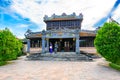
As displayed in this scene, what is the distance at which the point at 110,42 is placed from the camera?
15.6 metres

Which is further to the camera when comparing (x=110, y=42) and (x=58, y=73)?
(x=110, y=42)

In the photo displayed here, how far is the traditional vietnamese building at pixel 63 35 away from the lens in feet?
92.0

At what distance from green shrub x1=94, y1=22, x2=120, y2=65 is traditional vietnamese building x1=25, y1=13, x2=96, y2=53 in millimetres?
11374

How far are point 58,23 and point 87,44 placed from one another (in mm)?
6961

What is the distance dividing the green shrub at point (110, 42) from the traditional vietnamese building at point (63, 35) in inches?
448

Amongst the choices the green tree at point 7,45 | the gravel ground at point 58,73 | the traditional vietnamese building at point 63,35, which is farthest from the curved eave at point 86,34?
the gravel ground at point 58,73

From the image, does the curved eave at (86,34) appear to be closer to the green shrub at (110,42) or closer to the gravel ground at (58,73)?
the green shrub at (110,42)

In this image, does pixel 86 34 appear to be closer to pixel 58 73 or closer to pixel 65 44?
pixel 65 44

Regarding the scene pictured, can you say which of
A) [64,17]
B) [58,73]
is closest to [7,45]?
[58,73]

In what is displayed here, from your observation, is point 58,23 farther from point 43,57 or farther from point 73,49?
point 43,57

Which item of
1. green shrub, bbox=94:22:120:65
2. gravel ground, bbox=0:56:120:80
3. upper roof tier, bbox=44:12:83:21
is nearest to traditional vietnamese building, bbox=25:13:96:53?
upper roof tier, bbox=44:12:83:21

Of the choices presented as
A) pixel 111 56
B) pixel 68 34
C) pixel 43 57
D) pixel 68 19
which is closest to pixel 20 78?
pixel 111 56

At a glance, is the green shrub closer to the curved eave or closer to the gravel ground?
the gravel ground

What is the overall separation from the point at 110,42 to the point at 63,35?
514 inches
